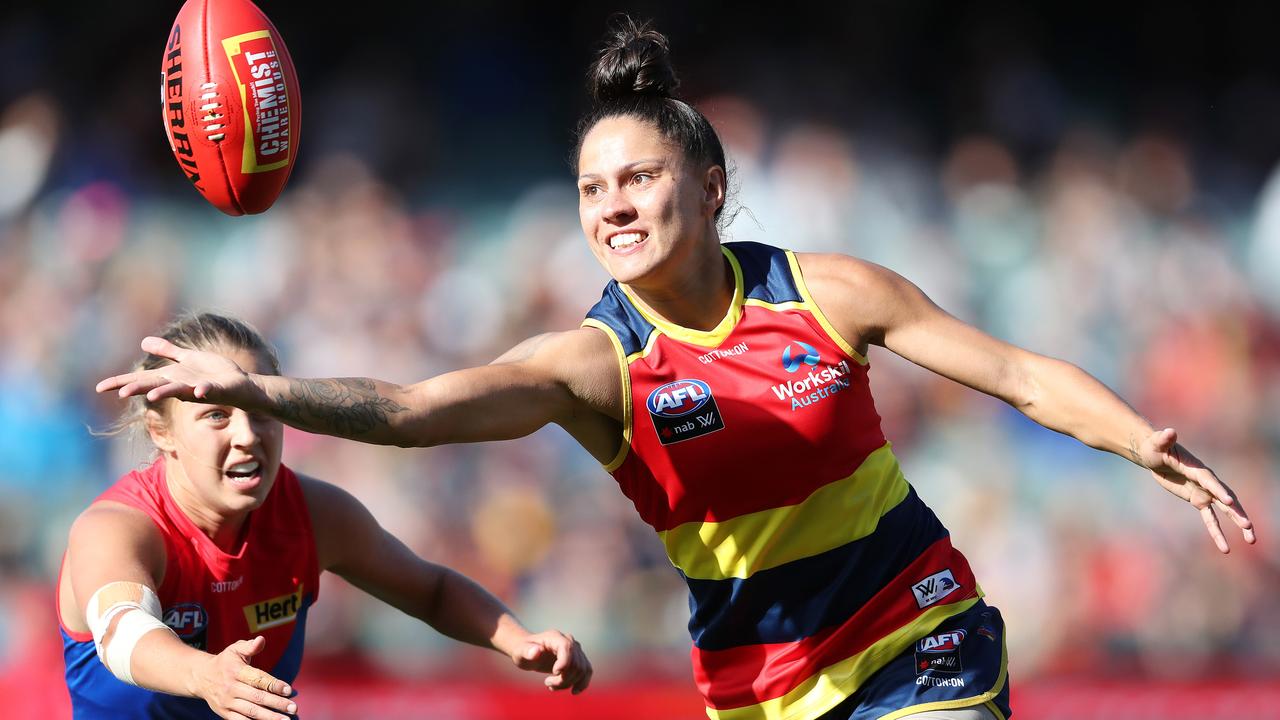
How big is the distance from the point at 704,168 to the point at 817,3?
24.4 feet

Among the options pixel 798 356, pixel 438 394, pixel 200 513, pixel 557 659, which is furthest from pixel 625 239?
pixel 200 513

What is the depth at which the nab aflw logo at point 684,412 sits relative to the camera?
11.8 ft

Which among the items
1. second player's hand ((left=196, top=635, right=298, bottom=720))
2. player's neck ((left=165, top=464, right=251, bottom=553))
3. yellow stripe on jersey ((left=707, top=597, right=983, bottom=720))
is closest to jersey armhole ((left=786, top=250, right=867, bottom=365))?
yellow stripe on jersey ((left=707, top=597, right=983, bottom=720))

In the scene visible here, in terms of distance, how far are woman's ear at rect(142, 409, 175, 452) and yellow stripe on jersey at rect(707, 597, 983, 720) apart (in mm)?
1941

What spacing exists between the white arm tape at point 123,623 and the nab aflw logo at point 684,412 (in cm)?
137

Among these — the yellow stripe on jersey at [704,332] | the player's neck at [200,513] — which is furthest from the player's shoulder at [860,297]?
the player's neck at [200,513]

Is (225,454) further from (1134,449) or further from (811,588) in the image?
(1134,449)

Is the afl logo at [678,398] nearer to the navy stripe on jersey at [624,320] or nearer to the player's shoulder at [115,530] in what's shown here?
the navy stripe on jersey at [624,320]

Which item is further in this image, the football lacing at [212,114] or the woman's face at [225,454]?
the football lacing at [212,114]

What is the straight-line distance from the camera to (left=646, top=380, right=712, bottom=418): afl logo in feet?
→ 11.7

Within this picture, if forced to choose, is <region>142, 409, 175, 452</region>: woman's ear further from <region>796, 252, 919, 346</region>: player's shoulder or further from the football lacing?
<region>796, 252, 919, 346</region>: player's shoulder

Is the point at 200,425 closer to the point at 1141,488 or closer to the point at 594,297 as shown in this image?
the point at 594,297

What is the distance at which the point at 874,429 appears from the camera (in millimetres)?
3793

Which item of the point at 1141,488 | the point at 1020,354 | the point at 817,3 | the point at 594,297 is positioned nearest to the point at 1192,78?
the point at 817,3
